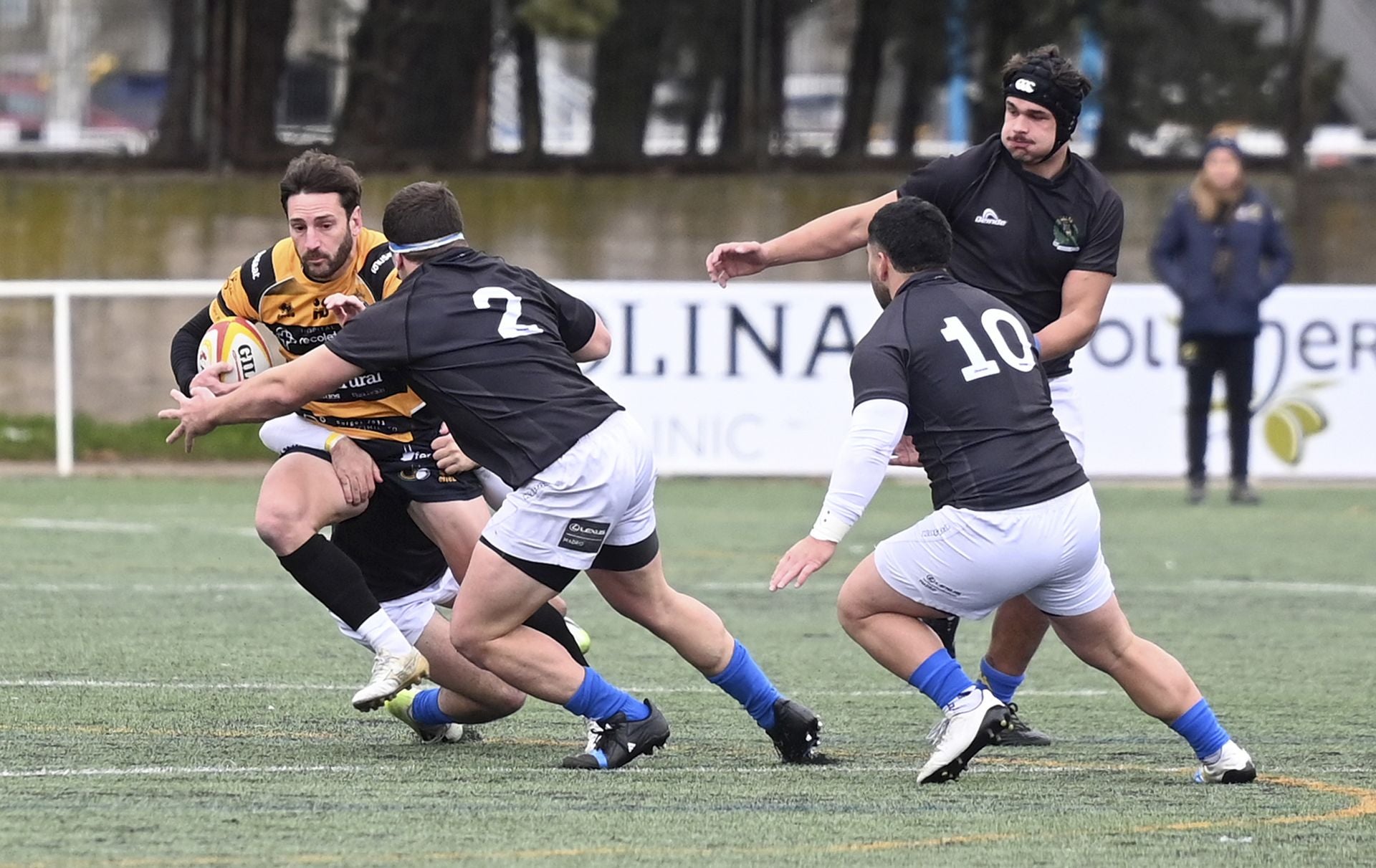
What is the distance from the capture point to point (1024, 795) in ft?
18.2

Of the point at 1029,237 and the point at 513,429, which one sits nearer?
the point at 513,429

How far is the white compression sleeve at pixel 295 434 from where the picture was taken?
6730mm

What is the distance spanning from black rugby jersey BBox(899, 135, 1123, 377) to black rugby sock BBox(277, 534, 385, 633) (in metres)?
1.97

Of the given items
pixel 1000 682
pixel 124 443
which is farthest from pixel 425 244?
pixel 124 443

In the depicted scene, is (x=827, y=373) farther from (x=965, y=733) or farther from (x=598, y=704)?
(x=965, y=733)

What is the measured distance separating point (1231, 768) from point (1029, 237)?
69.2 inches

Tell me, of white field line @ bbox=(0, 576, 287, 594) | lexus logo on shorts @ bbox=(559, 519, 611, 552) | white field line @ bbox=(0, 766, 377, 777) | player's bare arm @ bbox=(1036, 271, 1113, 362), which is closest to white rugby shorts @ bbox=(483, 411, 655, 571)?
lexus logo on shorts @ bbox=(559, 519, 611, 552)

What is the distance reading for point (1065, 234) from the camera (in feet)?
21.8

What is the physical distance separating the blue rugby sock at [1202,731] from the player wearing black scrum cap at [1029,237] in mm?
854

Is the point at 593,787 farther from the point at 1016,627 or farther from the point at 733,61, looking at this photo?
the point at 733,61

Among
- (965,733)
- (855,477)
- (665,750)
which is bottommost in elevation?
(665,750)

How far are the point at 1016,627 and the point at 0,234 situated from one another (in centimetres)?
1448

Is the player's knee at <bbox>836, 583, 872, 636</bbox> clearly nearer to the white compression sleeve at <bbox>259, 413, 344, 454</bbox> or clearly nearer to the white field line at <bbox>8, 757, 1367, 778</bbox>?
the white field line at <bbox>8, 757, 1367, 778</bbox>

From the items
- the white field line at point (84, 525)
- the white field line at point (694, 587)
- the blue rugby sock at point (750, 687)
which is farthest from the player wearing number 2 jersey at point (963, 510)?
the white field line at point (84, 525)
